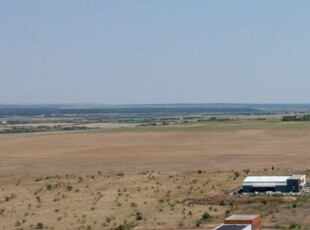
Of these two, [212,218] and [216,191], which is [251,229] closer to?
[212,218]

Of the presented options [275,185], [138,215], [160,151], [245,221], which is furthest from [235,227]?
[160,151]

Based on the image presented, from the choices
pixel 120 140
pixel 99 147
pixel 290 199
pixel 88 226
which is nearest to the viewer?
pixel 88 226

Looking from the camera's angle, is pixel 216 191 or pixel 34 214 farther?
pixel 216 191

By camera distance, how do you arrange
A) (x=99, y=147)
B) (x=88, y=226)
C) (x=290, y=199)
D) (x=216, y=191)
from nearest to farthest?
(x=88, y=226) < (x=290, y=199) < (x=216, y=191) < (x=99, y=147)

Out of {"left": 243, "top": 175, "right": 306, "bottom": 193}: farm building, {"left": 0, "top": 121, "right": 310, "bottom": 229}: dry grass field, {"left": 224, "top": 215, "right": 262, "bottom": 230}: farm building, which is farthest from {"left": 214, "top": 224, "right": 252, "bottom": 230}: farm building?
{"left": 243, "top": 175, "right": 306, "bottom": 193}: farm building

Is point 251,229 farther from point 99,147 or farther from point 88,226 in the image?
point 99,147

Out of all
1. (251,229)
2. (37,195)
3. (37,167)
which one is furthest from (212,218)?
(37,167)

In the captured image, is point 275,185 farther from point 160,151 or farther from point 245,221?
point 160,151

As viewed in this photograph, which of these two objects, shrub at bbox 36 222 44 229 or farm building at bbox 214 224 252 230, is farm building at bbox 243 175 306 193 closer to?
shrub at bbox 36 222 44 229

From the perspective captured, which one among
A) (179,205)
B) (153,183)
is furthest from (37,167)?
(179,205)
